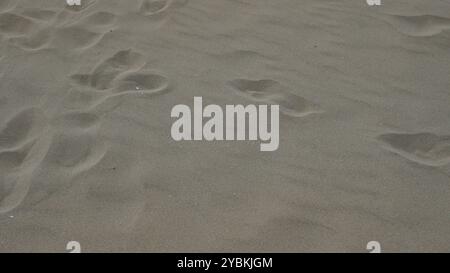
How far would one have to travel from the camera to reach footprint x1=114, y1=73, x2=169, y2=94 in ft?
9.91

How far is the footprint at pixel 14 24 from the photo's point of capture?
375 centimetres

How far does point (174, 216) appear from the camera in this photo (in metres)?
2.32

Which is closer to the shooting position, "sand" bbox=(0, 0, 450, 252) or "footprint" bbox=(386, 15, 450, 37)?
"sand" bbox=(0, 0, 450, 252)

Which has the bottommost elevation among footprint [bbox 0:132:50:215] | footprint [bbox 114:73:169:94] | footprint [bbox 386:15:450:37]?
footprint [bbox 0:132:50:215]

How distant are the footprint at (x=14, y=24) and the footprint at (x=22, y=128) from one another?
3.30 feet

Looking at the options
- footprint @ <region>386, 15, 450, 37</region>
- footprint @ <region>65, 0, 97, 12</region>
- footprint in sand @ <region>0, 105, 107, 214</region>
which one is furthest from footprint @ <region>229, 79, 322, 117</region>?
footprint @ <region>65, 0, 97, 12</region>

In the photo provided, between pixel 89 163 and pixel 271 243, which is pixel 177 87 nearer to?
pixel 89 163

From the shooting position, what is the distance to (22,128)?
9.39 ft

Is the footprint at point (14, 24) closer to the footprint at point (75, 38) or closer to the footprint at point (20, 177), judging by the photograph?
the footprint at point (75, 38)

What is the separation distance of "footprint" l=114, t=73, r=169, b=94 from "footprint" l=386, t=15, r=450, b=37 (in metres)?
1.53

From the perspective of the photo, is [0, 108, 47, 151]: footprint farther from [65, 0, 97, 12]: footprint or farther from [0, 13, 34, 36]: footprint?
[65, 0, 97, 12]: footprint

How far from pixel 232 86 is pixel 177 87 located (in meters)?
0.30

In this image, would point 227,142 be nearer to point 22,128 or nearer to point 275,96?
point 275,96
